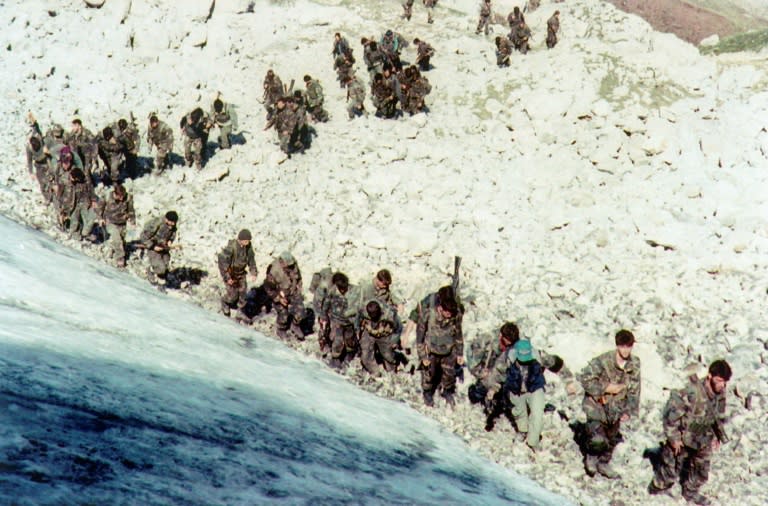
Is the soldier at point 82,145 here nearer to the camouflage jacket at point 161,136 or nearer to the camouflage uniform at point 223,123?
the camouflage jacket at point 161,136

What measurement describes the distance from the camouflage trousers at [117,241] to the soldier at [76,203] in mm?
1042

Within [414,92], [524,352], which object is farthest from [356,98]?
[524,352]

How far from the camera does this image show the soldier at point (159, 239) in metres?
11.8

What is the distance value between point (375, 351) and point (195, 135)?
8.20m

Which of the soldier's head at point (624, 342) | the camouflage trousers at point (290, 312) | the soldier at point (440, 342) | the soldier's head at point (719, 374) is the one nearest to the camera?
the soldier's head at point (719, 374)

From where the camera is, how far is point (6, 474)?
4.20m

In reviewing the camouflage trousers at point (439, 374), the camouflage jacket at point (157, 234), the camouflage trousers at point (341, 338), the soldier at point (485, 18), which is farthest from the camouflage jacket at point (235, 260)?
the soldier at point (485, 18)

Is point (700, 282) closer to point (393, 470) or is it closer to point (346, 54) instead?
point (393, 470)

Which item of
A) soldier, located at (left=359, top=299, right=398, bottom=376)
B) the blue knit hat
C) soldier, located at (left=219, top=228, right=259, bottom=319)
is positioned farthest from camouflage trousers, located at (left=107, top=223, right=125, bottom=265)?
the blue knit hat

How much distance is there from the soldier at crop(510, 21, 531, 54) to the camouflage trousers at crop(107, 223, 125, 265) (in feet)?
41.3

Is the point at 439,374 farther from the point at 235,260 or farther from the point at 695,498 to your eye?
the point at 235,260

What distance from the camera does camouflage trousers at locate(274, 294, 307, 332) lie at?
434 inches

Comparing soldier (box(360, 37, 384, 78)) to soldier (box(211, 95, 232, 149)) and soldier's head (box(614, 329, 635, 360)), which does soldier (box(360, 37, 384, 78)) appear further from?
soldier's head (box(614, 329, 635, 360))

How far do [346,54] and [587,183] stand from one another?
29.6ft
